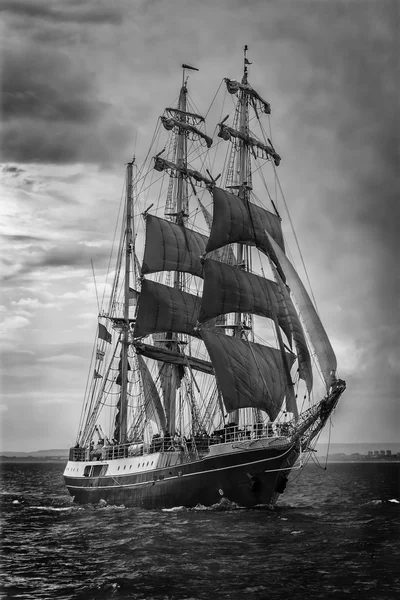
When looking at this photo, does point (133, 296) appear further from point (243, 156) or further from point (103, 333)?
point (243, 156)

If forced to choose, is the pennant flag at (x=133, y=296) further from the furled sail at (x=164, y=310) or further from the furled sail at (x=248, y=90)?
the furled sail at (x=248, y=90)

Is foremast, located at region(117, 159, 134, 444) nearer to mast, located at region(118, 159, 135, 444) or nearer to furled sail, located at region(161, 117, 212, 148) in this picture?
mast, located at region(118, 159, 135, 444)

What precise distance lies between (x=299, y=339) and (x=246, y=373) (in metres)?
4.96

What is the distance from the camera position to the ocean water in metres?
27.1

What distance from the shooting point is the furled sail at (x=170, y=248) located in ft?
218

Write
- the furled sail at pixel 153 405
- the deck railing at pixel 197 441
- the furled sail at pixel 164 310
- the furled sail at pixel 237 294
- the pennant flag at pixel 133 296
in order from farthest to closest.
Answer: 1. the pennant flag at pixel 133 296
2. the furled sail at pixel 153 405
3. the furled sail at pixel 164 310
4. the furled sail at pixel 237 294
5. the deck railing at pixel 197 441

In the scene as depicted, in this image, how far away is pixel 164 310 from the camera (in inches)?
2618

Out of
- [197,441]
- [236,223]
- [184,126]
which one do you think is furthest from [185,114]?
[197,441]

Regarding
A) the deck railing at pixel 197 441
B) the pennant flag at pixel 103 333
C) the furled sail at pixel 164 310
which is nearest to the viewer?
the deck railing at pixel 197 441

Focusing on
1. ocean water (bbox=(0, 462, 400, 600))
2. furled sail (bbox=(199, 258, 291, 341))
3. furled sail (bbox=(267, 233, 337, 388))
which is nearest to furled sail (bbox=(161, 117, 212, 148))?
furled sail (bbox=(199, 258, 291, 341))

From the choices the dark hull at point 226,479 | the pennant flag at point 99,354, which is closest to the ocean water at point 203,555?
the dark hull at point 226,479

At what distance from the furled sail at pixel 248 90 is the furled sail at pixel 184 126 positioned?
21.7 feet

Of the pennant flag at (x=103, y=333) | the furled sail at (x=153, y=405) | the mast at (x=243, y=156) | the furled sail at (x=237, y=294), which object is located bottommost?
the furled sail at (x=153, y=405)

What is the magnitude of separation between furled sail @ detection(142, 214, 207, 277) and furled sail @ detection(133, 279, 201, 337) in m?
1.81
